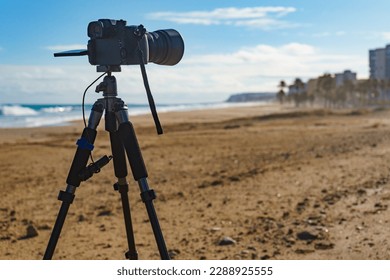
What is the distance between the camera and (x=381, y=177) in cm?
693

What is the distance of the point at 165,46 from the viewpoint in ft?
9.37

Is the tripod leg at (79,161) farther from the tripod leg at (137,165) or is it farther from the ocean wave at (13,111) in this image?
the ocean wave at (13,111)

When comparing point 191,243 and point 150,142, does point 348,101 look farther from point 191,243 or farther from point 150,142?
point 191,243

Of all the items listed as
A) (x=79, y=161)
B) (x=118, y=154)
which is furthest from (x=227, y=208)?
(x=79, y=161)

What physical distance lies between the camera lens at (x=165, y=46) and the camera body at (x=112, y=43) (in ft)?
0.54

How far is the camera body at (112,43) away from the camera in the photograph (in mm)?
2604

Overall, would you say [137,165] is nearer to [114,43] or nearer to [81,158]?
[81,158]

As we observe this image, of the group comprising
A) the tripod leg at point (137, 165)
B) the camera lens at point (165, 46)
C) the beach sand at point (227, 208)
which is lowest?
the beach sand at point (227, 208)

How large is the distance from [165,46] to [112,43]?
35cm

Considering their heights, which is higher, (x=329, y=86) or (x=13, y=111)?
(x=329, y=86)

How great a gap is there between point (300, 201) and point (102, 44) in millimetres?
3953

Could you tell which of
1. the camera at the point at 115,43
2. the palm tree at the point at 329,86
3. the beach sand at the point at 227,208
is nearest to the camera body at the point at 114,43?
the camera at the point at 115,43

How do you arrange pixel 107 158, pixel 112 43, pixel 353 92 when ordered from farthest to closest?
pixel 353 92 → pixel 107 158 → pixel 112 43
